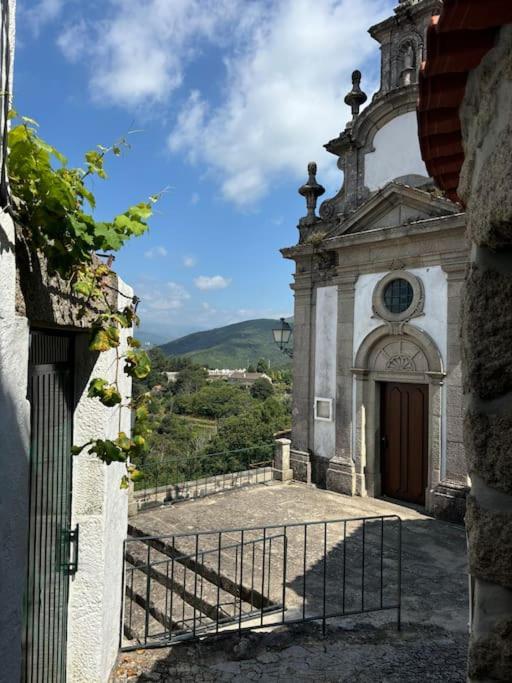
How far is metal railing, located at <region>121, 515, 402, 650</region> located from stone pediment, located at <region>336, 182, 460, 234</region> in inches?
229

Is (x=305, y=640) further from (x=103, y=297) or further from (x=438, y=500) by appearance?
(x=438, y=500)

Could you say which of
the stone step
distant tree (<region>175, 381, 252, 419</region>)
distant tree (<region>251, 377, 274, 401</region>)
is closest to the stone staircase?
the stone step

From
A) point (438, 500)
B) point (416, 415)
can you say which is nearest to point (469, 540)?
point (438, 500)

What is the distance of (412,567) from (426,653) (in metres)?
2.43

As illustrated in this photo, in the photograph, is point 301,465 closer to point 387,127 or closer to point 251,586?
point 251,586

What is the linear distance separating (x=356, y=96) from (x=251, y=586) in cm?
1048

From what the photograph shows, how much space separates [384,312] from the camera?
32.3ft

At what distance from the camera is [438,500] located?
344 inches

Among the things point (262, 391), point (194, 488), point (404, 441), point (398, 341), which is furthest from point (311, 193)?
point (262, 391)

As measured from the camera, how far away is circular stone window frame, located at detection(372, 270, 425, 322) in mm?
9320

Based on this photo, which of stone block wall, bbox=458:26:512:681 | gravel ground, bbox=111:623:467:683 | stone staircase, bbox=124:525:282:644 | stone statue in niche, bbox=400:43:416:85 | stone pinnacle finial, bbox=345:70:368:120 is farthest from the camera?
stone pinnacle finial, bbox=345:70:368:120

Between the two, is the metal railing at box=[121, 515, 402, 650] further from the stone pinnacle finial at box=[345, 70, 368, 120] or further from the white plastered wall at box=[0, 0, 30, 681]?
the stone pinnacle finial at box=[345, 70, 368, 120]

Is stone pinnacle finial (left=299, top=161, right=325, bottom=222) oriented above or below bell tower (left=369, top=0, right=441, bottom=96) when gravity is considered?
below

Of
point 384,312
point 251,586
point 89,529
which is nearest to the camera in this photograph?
point 89,529
